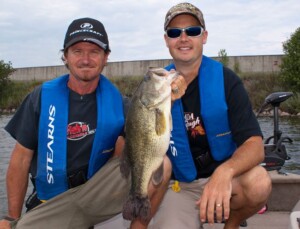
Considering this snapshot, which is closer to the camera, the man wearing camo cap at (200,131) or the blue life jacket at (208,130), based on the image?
the man wearing camo cap at (200,131)

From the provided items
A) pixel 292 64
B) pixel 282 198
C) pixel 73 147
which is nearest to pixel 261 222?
pixel 282 198

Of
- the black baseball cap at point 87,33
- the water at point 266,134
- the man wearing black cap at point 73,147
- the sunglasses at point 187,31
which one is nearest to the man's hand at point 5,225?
the man wearing black cap at point 73,147

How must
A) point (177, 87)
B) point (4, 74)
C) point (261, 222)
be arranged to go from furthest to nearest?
point (4, 74), point (261, 222), point (177, 87)

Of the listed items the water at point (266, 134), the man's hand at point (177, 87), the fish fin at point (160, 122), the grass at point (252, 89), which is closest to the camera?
the fish fin at point (160, 122)

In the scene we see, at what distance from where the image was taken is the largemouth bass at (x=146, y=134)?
332 cm

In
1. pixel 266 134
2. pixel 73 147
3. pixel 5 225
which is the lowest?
pixel 266 134

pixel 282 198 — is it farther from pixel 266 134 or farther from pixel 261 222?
pixel 266 134

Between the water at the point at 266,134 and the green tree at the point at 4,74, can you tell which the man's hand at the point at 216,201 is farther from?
the green tree at the point at 4,74

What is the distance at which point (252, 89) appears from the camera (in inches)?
1471

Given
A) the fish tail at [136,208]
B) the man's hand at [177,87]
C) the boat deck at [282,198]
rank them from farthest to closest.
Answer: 1. the boat deck at [282,198]
2. the man's hand at [177,87]
3. the fish tail at [136,208]

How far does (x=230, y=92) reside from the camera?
409 centimetres

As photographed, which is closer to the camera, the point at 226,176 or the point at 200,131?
the point at 226,176

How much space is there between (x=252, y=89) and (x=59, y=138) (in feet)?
114

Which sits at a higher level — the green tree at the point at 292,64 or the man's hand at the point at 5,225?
the green tree at the point at 292,64
